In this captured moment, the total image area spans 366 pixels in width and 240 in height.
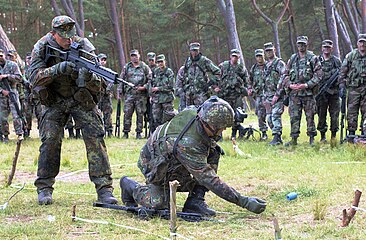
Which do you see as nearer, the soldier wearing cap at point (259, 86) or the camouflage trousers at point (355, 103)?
the camouflage trousers at point (355, 103)

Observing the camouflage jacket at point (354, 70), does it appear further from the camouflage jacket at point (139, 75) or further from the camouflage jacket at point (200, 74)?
the camouflage jacket at point (139, 75)

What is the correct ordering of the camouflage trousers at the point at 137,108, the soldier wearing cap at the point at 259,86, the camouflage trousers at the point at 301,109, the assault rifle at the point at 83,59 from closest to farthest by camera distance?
the assault rifle at the point at 83,59 → the camouflage trousers at the point at 301,109 → the soldier wearing cap at the point at 259,86 → the camouflage trousers at the point at 137,108

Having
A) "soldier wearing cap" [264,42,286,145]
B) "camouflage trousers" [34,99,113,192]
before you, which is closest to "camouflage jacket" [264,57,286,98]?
"soldier wearing cap" [264,42,286,145]

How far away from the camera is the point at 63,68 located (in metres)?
5.44

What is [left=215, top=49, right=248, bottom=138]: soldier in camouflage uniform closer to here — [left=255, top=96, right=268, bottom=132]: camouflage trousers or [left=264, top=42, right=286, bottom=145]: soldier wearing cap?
[left=255, top=96, right=268, bottom=132]: camouflage trousers

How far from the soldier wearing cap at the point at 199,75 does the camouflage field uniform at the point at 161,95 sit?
2.91ft

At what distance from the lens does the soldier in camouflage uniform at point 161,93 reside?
13.3m

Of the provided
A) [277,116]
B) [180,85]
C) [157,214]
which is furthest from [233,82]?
[157,214]

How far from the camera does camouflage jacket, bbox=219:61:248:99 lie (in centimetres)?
1253

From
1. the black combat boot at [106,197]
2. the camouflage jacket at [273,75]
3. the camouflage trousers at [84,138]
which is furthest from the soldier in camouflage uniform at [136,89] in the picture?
the black combat boot at [106,197]

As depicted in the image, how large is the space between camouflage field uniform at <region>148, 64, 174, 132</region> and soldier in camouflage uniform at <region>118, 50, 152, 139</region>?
278 millimetres

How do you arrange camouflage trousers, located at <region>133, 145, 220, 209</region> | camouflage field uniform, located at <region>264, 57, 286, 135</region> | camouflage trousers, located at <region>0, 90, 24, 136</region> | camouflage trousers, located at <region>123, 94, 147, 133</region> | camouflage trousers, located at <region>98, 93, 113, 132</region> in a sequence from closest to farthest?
camouflage trousers, located at <region>133, 145, 220, 209</region> → camouflage field uniform, located at <region>264, 57, 286, 135</region> → camouflage trousers, located at <region>0, 90, 24, 136</region> → camouflage trousers, located at <region>123, 94, 147, 133</region> → camouflage trousers, located at <region>98, 93, 113, 132</region>

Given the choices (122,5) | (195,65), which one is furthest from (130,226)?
(122,5)

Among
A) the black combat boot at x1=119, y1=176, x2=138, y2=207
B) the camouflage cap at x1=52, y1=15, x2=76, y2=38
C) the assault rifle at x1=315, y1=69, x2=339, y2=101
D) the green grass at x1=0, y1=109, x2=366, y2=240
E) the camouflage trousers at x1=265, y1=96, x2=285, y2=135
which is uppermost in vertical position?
the camouflage cap at x1=52, y1=15, x2=76, y2=38
